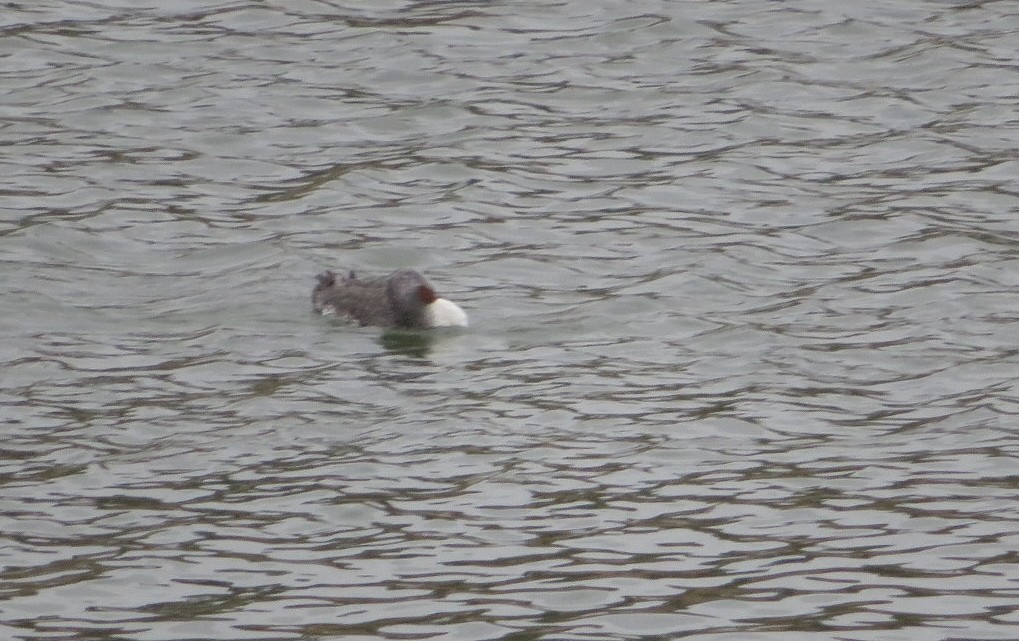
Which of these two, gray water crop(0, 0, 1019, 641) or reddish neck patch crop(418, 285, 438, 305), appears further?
reddish neck patch crop(418, 285, 438, 305)

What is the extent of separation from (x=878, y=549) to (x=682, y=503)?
1.18m

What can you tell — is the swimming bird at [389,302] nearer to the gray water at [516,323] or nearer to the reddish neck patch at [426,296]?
the reddish neck patch at [426,296]

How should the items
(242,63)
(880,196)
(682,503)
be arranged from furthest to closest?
1. (242,63)
2. (880,196)
3. (682,503)

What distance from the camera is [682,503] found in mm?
10023

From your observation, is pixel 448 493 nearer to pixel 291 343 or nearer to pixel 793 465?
pixel 793 465

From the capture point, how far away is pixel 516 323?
13.6m

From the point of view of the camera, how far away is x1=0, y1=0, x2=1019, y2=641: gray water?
9.08m

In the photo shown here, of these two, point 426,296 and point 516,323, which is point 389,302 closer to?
point 426,296

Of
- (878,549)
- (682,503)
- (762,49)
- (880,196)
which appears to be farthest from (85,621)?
(762,49)

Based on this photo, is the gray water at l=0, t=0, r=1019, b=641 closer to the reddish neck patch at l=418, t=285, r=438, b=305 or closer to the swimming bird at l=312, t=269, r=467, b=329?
the swimming bird at l=312, t=269, r=467, b=329

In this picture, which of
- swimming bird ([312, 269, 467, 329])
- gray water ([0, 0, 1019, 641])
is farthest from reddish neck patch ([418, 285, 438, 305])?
gray water ([0, 0, 1019, 641])

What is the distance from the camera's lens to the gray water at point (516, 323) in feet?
29.8

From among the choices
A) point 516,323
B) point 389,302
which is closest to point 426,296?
point 389,302

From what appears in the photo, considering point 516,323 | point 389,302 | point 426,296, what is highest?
point 426,296
